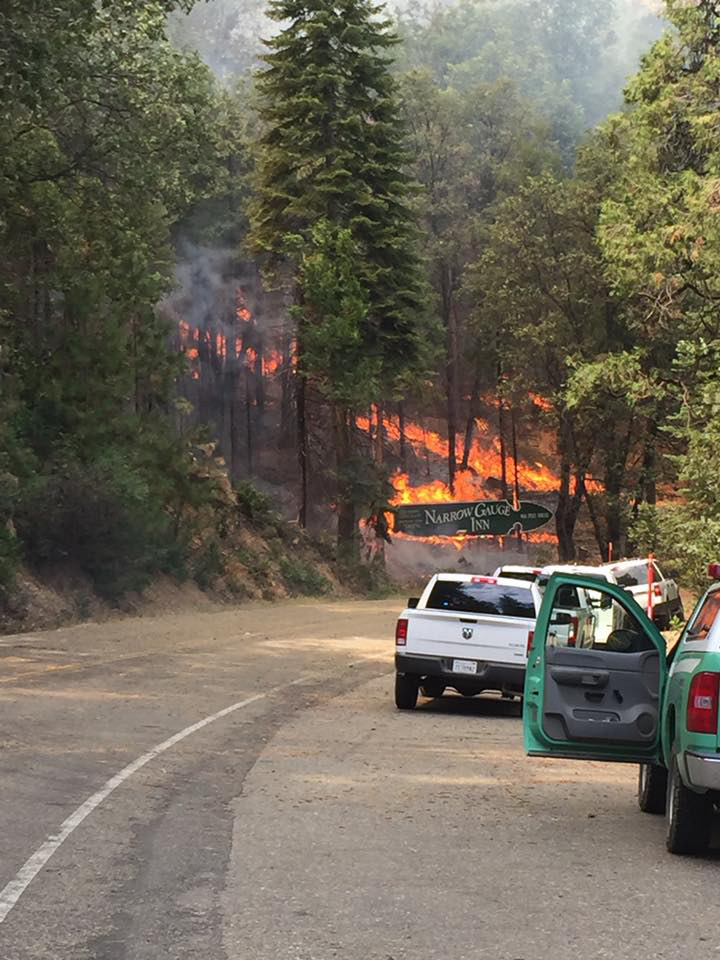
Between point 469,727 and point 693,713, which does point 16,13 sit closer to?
point 469,727

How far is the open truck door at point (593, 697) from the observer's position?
1039 cm

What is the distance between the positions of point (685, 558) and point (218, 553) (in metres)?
20.3

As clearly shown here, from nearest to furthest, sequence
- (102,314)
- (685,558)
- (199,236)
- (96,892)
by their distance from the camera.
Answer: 1. (96,892)
2. (685,558)
3. (102,314)
4. (199,236)

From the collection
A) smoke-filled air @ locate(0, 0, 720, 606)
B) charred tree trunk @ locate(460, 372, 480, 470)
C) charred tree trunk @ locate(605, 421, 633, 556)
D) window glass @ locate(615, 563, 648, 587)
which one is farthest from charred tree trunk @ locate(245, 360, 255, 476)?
window glass @ locate(615, 563, 648, 587)

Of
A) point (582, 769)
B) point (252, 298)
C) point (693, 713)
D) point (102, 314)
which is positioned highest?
point (252, 298)

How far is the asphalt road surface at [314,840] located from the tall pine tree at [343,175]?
3553cm

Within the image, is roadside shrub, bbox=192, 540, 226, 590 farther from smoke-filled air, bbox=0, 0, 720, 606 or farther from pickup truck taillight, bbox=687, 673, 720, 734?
→ pickup truck taillight, bbox=687, 673, 720, 734

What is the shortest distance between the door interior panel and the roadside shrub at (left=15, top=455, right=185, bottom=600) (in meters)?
24.5

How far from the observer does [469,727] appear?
17.4 metres

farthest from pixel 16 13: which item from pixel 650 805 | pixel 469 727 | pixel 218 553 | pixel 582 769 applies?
pixel 218 553

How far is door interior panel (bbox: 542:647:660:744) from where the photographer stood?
10391 mm

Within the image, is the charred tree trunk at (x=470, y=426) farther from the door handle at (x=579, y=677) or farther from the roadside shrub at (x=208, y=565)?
the door handle at (x=579, y=677)

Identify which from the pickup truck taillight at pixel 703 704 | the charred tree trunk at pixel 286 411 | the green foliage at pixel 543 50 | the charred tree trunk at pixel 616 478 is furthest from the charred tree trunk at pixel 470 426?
the pickup truck taillight at pixel 703 704

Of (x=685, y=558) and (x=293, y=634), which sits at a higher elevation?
(x=685, y=558)
